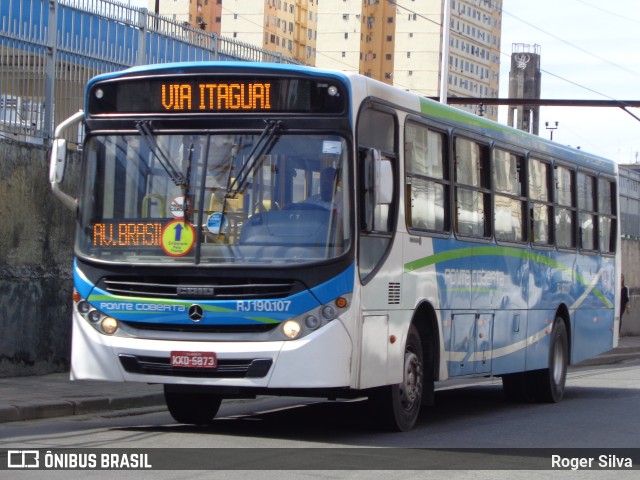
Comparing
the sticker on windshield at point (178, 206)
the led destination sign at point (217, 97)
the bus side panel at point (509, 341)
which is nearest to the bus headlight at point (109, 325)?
the sticker on windshield at point (178, 206)

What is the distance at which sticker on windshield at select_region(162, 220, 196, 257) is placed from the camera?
10.9 m

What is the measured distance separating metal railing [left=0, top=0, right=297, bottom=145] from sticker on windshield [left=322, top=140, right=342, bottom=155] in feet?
21.4

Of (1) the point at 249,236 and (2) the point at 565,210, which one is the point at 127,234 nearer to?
(1) the point at 249,236

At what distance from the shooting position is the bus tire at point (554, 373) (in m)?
16.8

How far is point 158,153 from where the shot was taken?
11.2 m

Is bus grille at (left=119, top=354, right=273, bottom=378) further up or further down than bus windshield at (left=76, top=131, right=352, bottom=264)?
further down

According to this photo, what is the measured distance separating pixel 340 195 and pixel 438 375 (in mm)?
Answer: 2756

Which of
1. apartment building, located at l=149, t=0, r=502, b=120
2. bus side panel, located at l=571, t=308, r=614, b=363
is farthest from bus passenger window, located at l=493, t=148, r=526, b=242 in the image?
apartment building, located at l=149, t=0, r=502, b=120

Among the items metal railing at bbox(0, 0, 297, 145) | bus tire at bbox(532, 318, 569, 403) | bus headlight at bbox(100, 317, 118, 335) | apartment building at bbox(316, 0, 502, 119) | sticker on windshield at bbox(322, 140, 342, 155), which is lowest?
bus tire at bbox(532, 318, 569, 403)

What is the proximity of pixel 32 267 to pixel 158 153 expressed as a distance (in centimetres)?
619

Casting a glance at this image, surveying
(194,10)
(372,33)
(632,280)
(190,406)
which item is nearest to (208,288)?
(190,406)

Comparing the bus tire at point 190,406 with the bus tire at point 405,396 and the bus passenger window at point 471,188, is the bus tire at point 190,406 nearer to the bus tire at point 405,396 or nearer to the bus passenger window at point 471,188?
the bus tire at point 405,396

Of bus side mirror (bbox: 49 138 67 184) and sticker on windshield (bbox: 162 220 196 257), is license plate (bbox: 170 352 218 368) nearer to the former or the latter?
sticker on windshield (bbox: 162 220 196 257)

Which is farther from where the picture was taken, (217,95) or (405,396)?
(405,396)
